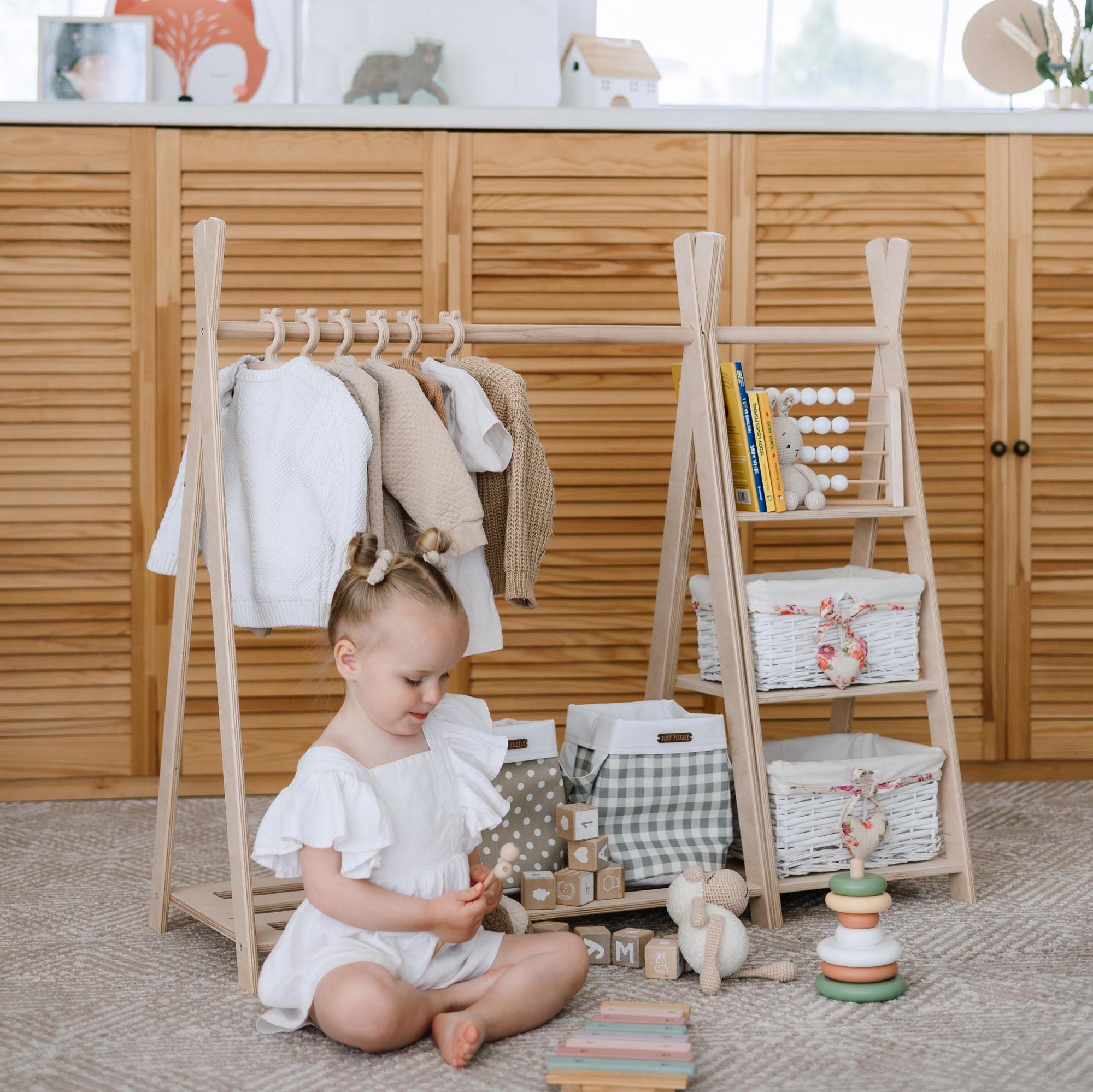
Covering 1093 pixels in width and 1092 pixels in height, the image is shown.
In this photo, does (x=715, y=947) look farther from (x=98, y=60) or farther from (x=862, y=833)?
(x=98, y=60)

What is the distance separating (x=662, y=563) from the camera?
7.28 ft

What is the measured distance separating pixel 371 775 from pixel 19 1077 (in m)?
0.53

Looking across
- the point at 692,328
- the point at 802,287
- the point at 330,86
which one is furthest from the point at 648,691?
the point at 330,86

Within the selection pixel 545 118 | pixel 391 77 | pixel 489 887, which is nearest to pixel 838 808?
pixel 489 887

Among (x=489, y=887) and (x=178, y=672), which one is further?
(x=178, y=672)

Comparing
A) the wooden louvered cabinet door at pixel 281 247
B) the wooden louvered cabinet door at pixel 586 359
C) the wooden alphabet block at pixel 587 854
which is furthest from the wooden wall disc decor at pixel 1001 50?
the wooden alphabet block at pixel 587 854

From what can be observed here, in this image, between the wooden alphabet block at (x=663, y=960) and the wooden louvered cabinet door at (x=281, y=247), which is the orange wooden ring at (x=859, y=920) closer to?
the wooden alphabet block at (x=663, y=960)

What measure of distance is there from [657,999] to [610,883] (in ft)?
0.92

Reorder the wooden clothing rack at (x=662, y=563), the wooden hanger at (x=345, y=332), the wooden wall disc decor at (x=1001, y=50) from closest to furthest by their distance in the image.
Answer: the wooden clothing rack at (x=662, y=563) → the wooden hanger at (x=345, y=332) → the wooden wall disc decor at (x=1001, y=50)

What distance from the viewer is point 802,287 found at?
292 cm

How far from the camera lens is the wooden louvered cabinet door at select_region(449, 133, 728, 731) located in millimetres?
2869

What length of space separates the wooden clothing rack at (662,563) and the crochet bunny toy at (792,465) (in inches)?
4.3

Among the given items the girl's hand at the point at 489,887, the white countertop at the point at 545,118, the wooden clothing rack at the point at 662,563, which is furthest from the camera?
the white countertop at the point at 545,118

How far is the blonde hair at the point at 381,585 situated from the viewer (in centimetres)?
162
